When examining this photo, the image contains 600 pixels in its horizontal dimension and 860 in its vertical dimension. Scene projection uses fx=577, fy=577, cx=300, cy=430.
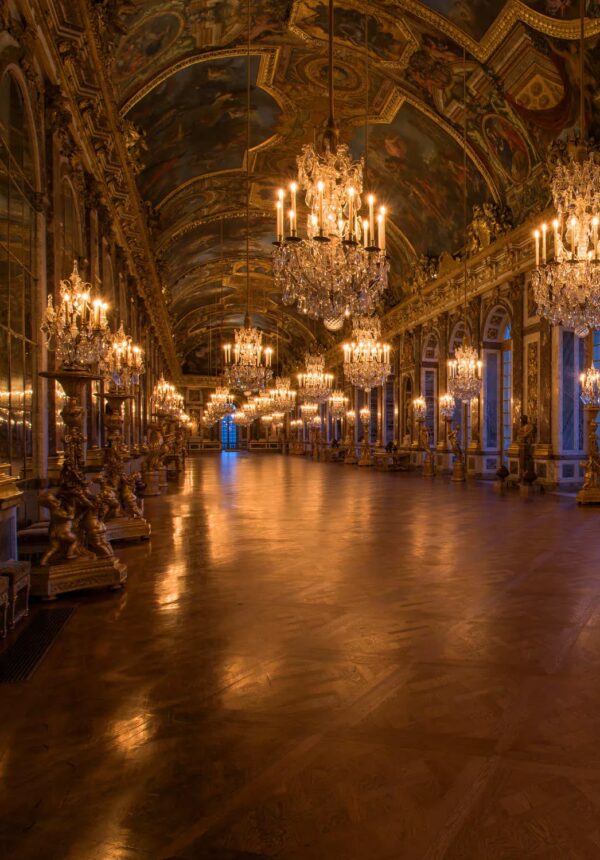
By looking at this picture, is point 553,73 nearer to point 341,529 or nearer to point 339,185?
point 339,185

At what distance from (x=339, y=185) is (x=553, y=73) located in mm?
7802

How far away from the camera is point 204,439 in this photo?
45.4 meters

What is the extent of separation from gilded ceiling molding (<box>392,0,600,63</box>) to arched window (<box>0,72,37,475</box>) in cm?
836

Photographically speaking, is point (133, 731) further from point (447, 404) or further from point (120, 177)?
point (447, 404)

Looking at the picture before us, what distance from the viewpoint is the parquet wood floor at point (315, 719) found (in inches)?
71.9

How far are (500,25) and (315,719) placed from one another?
12.6 metres

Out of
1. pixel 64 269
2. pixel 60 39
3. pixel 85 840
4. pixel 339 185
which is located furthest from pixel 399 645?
pixel 60 39

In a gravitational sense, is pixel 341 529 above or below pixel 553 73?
below

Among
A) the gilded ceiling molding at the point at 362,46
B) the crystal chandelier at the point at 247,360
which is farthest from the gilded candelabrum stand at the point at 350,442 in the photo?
the gilded ceiling molding at the point at 362,46

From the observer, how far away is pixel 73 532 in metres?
4.69

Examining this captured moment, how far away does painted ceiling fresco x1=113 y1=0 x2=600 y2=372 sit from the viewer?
421 inches

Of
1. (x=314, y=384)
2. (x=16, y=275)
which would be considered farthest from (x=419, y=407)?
(x=16, y=275)

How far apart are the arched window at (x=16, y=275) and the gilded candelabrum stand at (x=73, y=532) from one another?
3.05 ft

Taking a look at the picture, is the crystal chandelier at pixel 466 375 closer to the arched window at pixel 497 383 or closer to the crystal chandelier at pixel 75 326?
the arched window at pixel 497 383
